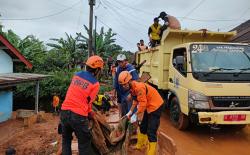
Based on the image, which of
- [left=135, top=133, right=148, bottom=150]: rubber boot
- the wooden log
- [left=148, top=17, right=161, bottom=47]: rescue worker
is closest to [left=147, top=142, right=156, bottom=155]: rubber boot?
[left=135, top=133, right=148, bottom=150]: rubber boot

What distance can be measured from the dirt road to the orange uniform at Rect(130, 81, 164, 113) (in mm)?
1275

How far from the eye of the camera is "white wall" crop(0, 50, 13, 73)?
11.5 meters

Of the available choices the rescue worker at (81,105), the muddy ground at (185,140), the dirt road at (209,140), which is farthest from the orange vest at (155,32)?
the rescue worker at (81,105)

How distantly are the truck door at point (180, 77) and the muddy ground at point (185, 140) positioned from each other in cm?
73

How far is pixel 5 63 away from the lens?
11836 mm

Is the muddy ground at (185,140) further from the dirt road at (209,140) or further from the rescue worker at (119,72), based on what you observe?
the rescue worker at (119,72)

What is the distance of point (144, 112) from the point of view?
553 centimetres

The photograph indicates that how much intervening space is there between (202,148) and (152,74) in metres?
3.45

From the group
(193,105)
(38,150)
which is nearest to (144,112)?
(193,105)

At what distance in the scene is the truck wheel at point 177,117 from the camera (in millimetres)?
7039

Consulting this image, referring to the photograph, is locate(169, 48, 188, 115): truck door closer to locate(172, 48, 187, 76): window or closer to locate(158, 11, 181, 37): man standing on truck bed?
locate(172, 48, 187, 76): window

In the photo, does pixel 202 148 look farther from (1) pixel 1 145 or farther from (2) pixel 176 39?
(1) pixel 1 145

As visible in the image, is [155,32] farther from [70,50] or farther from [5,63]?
[70,50]

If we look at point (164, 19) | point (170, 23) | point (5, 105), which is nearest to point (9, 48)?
point (5, 105)
